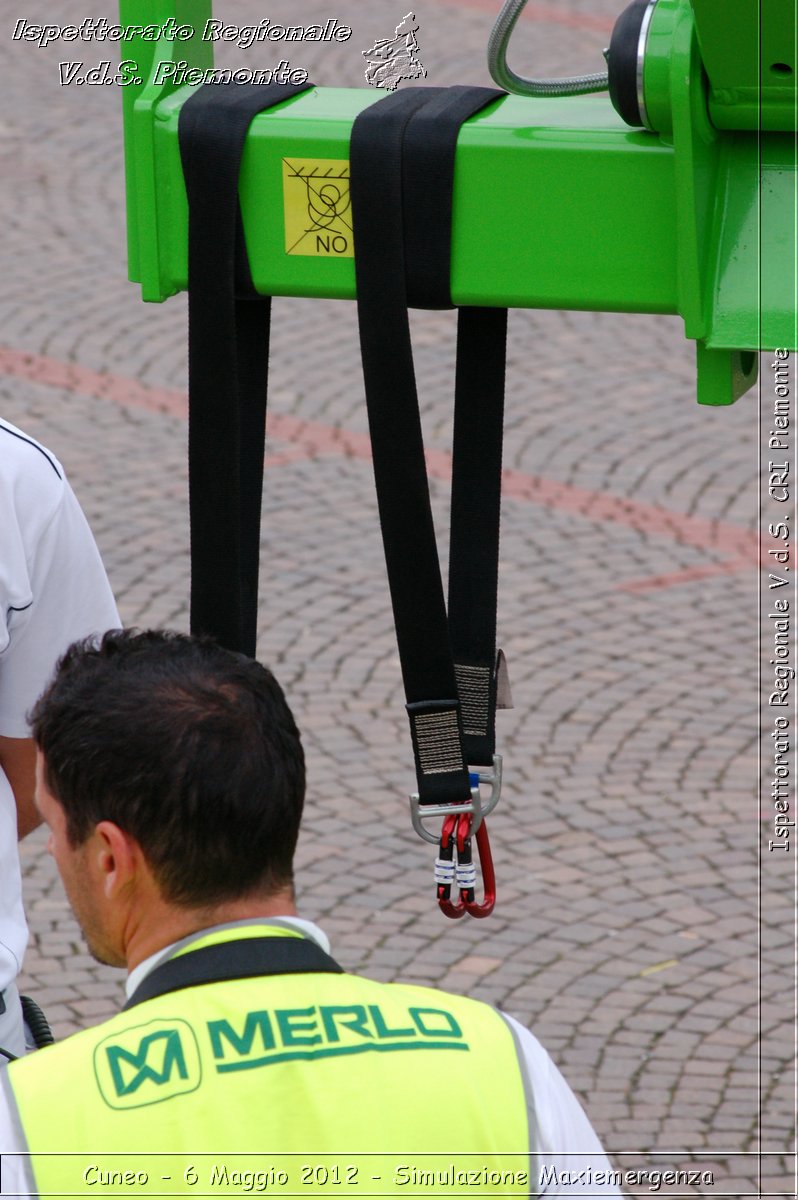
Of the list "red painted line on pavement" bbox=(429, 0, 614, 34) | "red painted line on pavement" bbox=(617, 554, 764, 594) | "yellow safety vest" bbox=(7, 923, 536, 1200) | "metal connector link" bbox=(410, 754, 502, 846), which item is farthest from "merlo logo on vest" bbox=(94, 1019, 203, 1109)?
"red painted line on pavement" bbox=(429, 0, 614, 34)

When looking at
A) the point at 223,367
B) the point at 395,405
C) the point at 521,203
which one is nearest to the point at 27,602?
the point at 223,367

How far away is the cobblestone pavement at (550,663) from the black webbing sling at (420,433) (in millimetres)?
1992

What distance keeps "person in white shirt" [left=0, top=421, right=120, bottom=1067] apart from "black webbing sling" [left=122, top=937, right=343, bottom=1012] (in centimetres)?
75

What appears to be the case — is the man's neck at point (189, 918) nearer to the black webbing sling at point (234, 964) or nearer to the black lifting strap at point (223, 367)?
the black webbing sling at point (234, 964)

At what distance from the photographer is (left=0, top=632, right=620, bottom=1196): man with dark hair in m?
1.43

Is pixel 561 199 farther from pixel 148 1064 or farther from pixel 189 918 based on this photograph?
pixel 148 1064

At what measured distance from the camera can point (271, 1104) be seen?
4.73 ft

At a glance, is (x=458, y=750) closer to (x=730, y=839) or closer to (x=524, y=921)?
(x=524, y=921)

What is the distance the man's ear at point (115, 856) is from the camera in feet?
5.28

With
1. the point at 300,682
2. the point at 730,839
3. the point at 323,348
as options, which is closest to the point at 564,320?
the point at 323,348

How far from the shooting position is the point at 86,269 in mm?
8867

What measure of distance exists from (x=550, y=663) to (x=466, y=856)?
3667mm

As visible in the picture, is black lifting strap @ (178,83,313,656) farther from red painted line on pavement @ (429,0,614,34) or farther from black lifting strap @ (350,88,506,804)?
red painted line on pavement @ (429,0,614,34)

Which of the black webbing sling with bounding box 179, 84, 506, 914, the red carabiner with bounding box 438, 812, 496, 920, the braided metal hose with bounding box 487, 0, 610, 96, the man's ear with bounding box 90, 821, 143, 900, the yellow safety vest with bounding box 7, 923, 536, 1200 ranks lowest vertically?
the red carabiner with bounding box 438, 812, 496, 920
